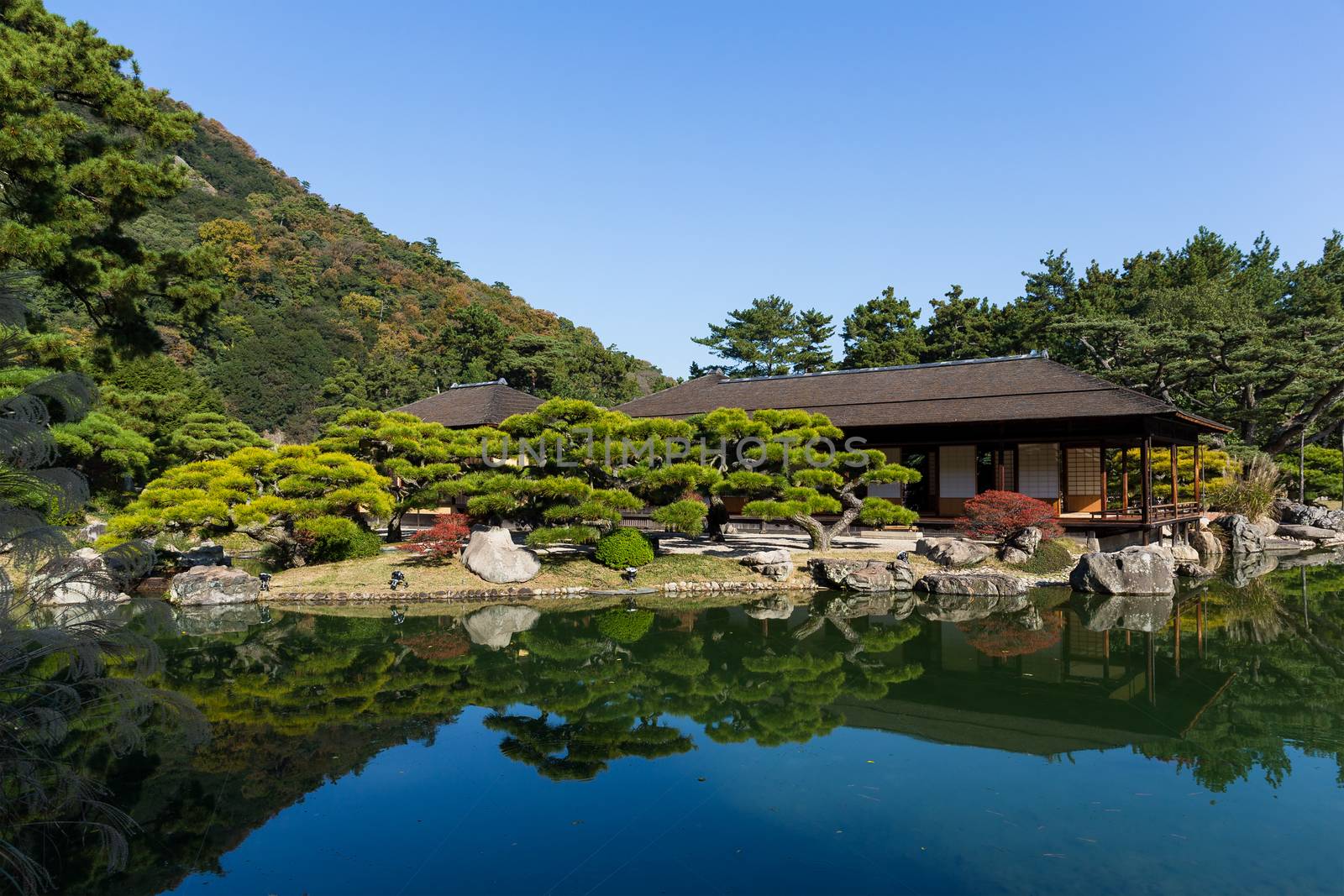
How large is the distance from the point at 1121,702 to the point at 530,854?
20.0 feet

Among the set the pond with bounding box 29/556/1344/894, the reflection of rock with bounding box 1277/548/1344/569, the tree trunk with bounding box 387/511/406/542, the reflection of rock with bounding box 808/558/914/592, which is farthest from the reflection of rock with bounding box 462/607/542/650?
the reflection of rock with bounding box 1277/548/1344/569

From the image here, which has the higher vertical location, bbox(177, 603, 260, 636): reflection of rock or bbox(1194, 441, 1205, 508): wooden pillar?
bbox(1194, 441, 1205, 508): wooden pillar

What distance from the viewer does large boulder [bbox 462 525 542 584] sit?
46.4ft

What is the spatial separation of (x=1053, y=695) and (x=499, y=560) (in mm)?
9371

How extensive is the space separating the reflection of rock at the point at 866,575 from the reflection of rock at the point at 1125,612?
2.80 meters

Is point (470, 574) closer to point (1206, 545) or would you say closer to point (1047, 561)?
point (1047, 561)

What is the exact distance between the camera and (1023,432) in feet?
58.4

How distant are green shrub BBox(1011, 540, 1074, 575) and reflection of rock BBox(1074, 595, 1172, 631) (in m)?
1.39

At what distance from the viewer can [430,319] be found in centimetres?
5097

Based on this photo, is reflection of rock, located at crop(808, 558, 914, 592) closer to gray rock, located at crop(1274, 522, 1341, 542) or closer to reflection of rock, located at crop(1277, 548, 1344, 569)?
reflection of rock, located at crop(1277, 548, 1344, 569)

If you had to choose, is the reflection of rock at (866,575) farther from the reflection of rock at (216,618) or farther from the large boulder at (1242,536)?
the large boulder at (1242,536)

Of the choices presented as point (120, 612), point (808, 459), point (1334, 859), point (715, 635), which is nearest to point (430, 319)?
point (808, 459)

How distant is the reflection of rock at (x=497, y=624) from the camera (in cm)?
1073

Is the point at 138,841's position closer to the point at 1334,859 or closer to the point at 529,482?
the point at 1334,859
